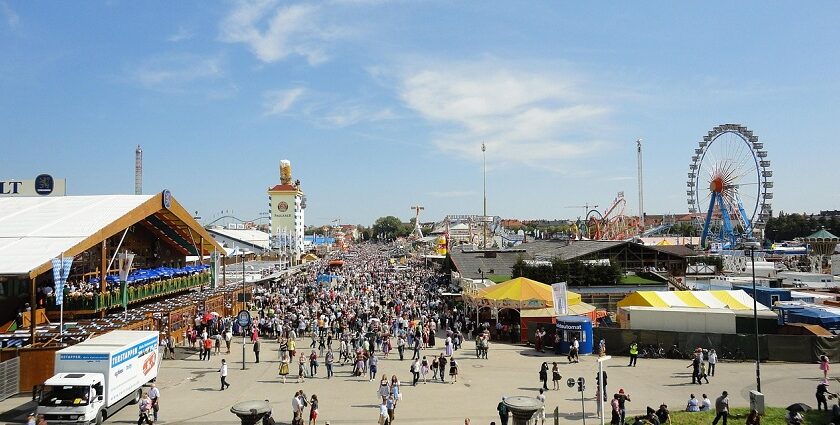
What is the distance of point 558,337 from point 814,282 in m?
44.5

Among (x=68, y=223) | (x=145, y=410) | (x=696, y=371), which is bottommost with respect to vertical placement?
(x=696, y=371)

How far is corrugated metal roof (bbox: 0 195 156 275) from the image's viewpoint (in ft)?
66.9

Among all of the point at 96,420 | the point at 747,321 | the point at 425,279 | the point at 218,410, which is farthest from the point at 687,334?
the point at 425,279

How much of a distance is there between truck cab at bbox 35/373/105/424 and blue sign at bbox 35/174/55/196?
87.2ft

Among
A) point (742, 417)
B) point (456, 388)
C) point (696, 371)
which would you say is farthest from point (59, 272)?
point (696, 371)

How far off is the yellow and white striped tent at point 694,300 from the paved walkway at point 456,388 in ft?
14.9

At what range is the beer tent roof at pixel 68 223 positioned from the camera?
67.3 feet

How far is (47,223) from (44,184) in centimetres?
1457

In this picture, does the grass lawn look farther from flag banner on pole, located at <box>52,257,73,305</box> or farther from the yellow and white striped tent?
flag banner on pole, located at <box>52,257,73,305</box>

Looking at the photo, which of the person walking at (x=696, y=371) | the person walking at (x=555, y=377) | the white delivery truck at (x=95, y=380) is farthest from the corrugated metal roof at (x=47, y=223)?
the person walking at (x=696, y=371)

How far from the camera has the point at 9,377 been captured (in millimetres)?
16828

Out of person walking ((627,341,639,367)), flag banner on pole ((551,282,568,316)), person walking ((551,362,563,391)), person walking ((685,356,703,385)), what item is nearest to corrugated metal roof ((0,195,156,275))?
person walking ((551,362,563,391))

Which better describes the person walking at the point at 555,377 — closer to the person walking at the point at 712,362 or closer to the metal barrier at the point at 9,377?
the person walking at the point at 712,362

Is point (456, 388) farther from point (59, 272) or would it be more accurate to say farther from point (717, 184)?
point (717, 184)
